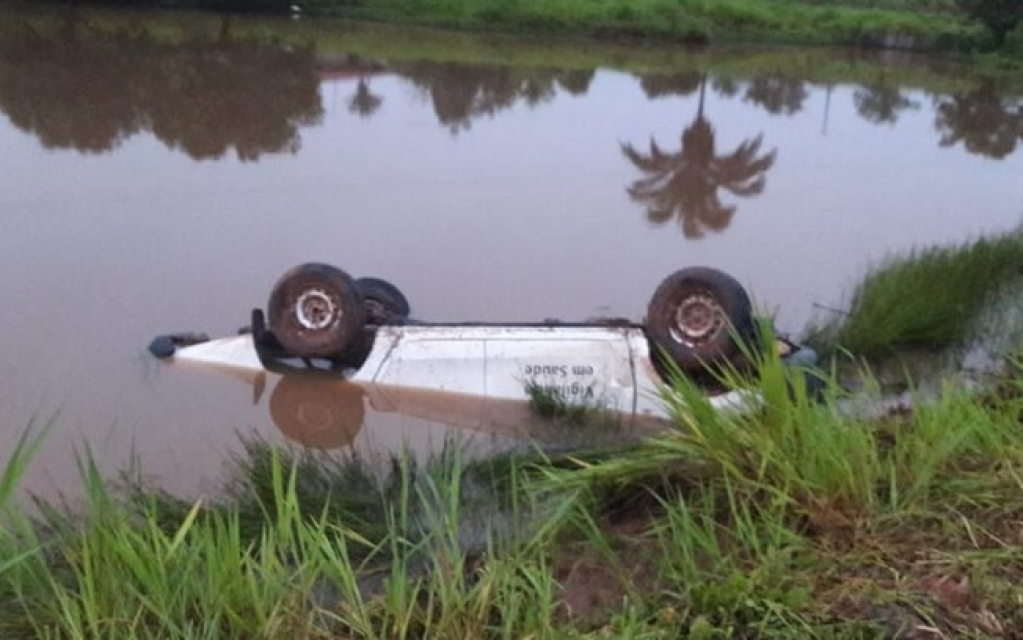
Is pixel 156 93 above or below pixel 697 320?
above

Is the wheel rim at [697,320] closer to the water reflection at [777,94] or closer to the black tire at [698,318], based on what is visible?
the black tire at [698,318]

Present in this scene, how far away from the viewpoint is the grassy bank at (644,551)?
302 centimetres

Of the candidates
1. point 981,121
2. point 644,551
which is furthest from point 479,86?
point 644,551

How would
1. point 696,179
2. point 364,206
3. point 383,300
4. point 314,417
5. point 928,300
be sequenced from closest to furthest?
1. point 314,417
2. point 383,300
3. point 928,300
4. point 364,206
5. point 696,179

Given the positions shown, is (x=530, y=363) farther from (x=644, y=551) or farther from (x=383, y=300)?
(x=644, y=551)

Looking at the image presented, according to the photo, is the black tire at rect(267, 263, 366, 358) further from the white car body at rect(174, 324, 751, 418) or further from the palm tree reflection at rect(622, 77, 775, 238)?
the palm tree reflection at rect(622, 77, 775, 238)

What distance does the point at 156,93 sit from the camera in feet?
53.5

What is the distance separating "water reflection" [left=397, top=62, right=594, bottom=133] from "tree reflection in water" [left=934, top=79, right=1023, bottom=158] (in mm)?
5940

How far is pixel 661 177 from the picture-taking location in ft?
46.2

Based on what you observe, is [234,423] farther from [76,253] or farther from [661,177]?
[661,177]

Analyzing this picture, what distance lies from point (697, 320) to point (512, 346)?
0.96 m

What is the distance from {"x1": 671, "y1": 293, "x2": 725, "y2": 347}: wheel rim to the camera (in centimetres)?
664

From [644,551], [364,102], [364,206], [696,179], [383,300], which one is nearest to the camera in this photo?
[644,551]

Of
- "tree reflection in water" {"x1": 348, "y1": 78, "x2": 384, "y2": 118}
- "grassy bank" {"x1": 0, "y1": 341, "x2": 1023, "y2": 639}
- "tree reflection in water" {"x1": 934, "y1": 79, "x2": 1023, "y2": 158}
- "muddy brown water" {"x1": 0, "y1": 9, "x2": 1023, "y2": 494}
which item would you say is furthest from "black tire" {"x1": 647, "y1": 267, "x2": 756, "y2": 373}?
"tree reflection in water" {"x1": 934, "y1": 79, "x2": 1023, "y2": 158}
